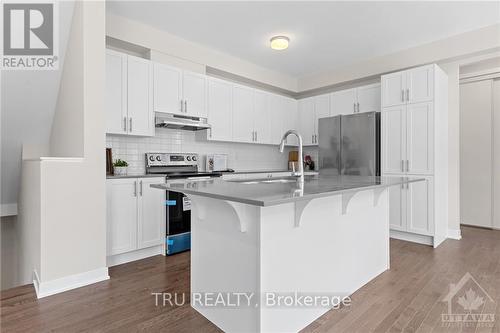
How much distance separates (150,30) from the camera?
3535 millimetres

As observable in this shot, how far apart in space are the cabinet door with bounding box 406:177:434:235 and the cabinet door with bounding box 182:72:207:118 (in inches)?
119

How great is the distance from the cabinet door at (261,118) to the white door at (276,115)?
0.26 ft

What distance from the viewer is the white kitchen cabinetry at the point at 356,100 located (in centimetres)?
440

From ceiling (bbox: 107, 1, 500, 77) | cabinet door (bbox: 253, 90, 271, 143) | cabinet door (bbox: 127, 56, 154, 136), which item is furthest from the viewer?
cabinet door (bbox: 253, 90, 271, 143)

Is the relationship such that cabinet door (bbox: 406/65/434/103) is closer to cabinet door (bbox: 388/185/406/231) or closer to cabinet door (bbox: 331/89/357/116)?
cabinet door (bbox: 331/89/357/116)

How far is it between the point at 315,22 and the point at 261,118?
6.06 ft

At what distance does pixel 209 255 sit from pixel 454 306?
1.83 m

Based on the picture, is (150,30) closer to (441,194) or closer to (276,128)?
(276,128)

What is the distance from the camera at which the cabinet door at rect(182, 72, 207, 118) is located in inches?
148

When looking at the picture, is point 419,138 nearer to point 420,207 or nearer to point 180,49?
point 420,207

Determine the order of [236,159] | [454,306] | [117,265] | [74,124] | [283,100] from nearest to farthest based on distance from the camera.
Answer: [454,306]
[74,124]
[117,265]
[236,159]
[283,100]

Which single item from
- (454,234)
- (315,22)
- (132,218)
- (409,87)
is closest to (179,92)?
(132,218)

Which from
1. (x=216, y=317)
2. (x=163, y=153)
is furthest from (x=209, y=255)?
(x=163, y=153)

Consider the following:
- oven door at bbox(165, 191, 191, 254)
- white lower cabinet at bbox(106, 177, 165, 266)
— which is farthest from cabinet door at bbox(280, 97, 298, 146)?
white lower cabinet at bbox(106, 177, 165, 266)
